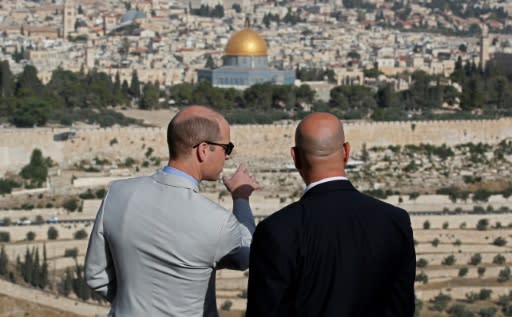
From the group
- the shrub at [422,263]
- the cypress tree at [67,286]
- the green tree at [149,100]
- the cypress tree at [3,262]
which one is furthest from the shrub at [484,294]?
the green tree at [149,100]

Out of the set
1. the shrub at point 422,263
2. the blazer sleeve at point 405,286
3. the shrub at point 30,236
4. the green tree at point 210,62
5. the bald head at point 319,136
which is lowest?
the green tree at point 210,62

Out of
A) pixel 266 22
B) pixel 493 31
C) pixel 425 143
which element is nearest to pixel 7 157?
pixel 425 143

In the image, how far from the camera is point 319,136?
430 centimetres

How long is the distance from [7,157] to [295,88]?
14234 millimetres

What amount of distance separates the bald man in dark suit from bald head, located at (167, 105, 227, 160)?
27 cm

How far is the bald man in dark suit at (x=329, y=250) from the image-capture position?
4.20 metres

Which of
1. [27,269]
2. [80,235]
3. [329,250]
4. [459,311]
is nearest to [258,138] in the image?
[80,235]

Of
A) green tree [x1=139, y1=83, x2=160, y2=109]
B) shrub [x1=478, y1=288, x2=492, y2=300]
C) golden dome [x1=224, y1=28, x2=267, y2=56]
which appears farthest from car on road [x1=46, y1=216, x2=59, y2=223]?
golden dome [x1=224, y1=28, x2=267, y2=56]

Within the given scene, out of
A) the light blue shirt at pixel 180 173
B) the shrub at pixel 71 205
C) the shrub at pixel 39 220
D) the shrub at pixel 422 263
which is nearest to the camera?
the light blue shirt at pixel 180 173

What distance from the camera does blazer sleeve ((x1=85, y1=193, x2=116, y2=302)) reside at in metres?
4.56

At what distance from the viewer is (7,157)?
1216 inches

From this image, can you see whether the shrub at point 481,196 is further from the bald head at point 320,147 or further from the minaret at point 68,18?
the minaret at point 68,18

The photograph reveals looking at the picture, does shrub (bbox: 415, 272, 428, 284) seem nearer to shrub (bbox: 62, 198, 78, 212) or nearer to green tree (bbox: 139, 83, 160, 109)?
shrub (bbox: 62, 198, 78, 212)

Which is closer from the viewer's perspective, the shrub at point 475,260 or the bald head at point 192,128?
the bald head at point 192,128
